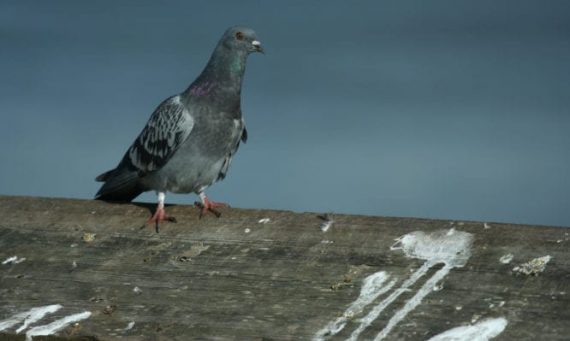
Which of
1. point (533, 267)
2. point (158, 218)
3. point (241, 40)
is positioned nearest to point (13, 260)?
point (158, 218)

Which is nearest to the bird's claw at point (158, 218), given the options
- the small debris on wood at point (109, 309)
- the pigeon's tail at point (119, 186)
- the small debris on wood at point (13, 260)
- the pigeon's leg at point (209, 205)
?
the pigeon's leg at point (209, 205)

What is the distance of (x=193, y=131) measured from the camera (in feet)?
29.3

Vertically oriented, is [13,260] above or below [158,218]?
below

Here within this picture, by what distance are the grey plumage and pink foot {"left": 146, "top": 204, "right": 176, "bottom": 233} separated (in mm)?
2121

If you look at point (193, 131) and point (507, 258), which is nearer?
point (507, 258)

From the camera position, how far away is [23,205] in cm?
697

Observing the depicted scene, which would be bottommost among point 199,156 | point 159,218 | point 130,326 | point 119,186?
point 130,326

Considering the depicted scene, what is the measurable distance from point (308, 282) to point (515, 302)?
1002 millimetres

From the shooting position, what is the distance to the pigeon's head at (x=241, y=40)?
8938 mm

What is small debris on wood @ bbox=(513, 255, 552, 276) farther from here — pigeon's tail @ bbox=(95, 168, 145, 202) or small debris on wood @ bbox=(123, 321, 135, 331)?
pigeon's tail @ bbox=(95, 168, 145, 202)

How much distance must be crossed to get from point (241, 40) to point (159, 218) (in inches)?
112

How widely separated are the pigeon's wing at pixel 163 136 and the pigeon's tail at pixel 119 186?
111 millimetres

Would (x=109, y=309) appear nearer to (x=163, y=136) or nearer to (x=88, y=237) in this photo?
(x=88, y=237)

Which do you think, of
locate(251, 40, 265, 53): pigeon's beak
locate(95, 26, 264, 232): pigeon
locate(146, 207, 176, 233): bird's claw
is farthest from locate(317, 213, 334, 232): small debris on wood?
locate(251, 40, 265, 53): pigeon's beak
